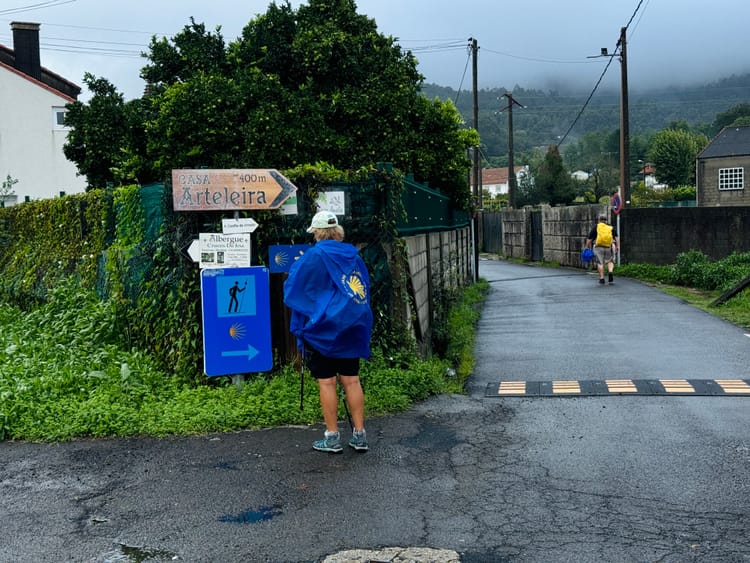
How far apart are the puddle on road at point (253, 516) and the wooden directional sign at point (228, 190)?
3.72 meters

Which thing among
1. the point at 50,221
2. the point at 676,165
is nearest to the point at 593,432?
the point at 50,221

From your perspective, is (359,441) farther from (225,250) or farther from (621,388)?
(621,388)

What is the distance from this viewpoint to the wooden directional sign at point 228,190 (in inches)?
329

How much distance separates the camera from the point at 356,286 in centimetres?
652

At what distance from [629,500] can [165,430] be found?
366 cm

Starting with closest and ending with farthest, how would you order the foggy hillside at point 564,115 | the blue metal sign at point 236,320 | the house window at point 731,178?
1. the blue metal sign at point 236,320
2. the house window at point 731,178
3. the foggy hillside at point 564,115

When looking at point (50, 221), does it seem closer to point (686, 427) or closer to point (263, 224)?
point (263, 224)

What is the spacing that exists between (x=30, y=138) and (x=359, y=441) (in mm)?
39876

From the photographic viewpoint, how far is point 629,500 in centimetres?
534

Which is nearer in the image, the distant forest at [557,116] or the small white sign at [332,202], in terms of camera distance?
the small white sign at [332,202]

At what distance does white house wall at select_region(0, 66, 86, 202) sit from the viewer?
41500mm

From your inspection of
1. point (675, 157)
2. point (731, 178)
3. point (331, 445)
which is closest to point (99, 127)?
point (331, 445)

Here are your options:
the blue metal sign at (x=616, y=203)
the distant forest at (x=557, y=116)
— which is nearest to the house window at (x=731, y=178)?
the distant forest at (x=557, y=116)

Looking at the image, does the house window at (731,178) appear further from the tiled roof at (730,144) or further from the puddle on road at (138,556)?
the puddle on road at (138,556)
